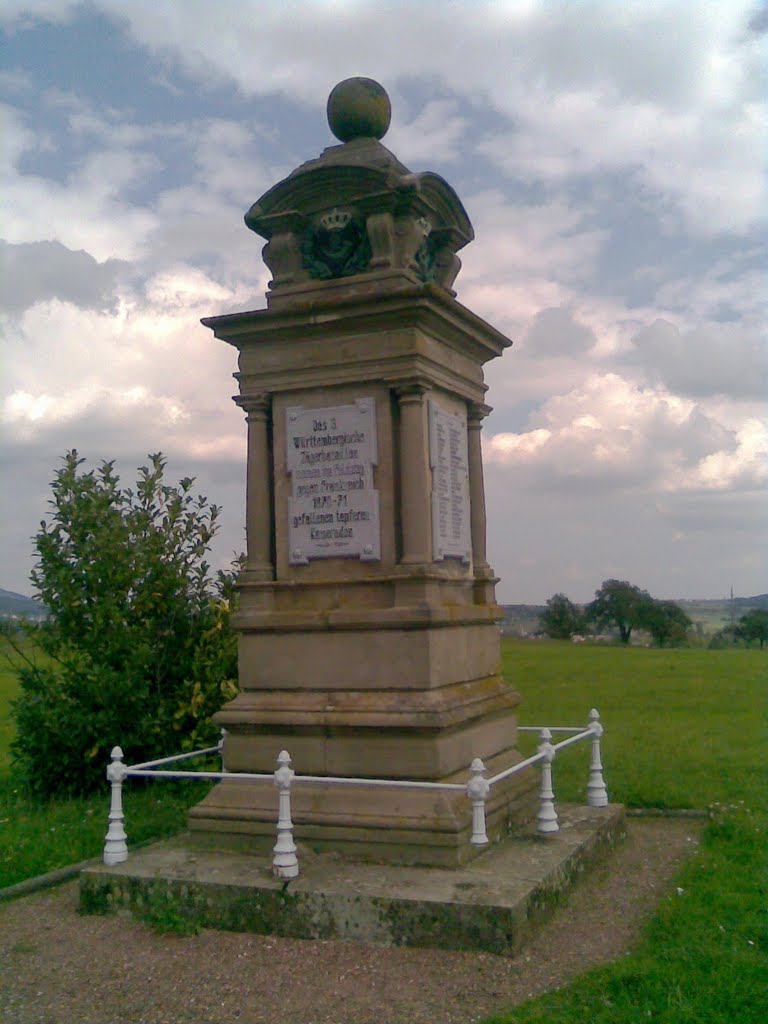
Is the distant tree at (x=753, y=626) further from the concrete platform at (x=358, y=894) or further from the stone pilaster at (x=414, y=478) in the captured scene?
the concrete platform at (x=358, y=894)

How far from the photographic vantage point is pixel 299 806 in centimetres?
736

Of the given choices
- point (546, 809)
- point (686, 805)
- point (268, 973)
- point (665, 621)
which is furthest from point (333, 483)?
point (665, 621)

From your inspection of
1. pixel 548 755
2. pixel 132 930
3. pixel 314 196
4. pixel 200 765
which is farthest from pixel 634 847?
pixel 314 196

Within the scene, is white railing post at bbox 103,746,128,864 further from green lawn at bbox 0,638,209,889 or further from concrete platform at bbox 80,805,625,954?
green lawn at bbox 0,638,209,889

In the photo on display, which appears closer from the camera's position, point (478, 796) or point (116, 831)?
point (478, 796)

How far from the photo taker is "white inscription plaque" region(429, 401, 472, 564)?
789cm

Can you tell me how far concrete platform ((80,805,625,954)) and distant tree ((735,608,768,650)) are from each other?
48.6 meters

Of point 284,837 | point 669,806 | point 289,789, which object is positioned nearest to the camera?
point 284,837

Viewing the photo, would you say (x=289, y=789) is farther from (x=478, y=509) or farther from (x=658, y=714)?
(x=658, y=714)

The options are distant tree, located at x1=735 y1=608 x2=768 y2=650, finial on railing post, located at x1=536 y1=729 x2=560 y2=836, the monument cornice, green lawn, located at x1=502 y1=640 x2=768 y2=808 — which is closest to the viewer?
finial on railing post, located at x1=536 y1=729 x2=560 y2=836

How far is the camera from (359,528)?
7.79 m

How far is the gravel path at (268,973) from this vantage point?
5.26m

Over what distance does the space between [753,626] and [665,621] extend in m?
4.99

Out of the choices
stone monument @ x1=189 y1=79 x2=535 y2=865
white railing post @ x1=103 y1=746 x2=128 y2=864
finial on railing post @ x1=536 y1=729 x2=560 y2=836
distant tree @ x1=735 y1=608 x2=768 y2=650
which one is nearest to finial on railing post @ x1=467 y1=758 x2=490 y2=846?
stone monument @ x1=189 y1=79 x2=535 y2=865
